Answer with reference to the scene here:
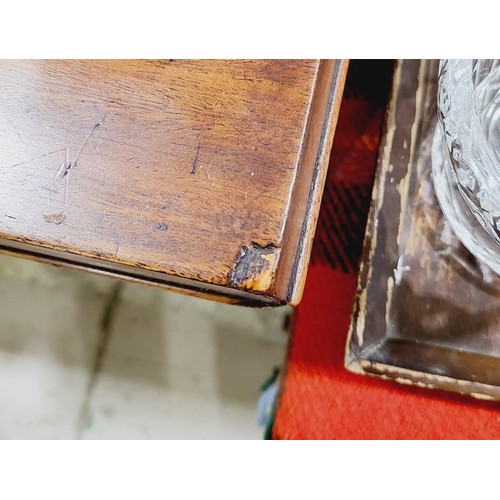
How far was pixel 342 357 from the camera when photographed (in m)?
0.58

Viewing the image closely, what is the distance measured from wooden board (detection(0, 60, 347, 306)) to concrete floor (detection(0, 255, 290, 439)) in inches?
15.1

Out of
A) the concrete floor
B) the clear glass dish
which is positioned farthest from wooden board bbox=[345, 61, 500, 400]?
the concrete floor

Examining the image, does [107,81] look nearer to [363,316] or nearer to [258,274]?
[258,274]

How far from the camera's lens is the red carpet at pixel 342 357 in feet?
1.84

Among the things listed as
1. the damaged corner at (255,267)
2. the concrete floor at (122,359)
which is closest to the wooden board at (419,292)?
the damaged corner at (255,267)

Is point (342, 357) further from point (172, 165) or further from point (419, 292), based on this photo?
point (172, 165)

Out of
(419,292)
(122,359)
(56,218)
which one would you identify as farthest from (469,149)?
(122,359)

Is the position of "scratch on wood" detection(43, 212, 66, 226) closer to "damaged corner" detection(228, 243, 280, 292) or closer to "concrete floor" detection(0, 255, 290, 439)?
"damaged corner" detection(228, 243, 280, 292)

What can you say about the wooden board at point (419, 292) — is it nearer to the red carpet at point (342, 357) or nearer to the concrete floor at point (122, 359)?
the red carpet at point (342, 357)

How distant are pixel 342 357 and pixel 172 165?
0.32 m

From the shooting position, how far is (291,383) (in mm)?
596

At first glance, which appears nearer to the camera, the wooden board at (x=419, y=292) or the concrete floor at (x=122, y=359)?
the wooden board at (x=419, y=292)

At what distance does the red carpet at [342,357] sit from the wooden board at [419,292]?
105 millimetres
